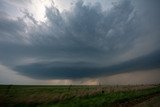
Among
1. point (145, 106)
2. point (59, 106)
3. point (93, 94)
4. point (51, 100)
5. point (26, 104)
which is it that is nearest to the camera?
point (145, 106)

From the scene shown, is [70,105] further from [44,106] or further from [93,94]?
[93,94]

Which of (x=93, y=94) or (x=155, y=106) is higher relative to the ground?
(x=93, y=94)

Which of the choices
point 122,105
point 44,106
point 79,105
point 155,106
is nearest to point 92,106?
point 79,105

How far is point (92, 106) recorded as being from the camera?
33.9m

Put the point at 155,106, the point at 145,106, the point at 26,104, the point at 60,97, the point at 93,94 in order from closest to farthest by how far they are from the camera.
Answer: the point at 155,106
the point at 145,106
the point at 26,104
the point at 60,97
the point at 93,94

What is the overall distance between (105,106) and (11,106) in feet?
46.9

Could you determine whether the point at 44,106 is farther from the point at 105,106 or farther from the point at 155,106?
the point at 155,106

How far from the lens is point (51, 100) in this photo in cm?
3869

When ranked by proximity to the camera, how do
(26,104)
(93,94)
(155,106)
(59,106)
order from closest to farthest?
(155,106) < (59,106) < (26,104) < (93,94)

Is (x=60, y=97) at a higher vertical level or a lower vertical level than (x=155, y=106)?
higher

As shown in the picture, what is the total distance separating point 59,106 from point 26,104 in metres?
6.24

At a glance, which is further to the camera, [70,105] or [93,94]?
[93,94]

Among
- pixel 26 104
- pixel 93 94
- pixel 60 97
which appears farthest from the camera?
pixel 93 94

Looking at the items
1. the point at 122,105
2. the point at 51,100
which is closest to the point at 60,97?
the point at 51,100
